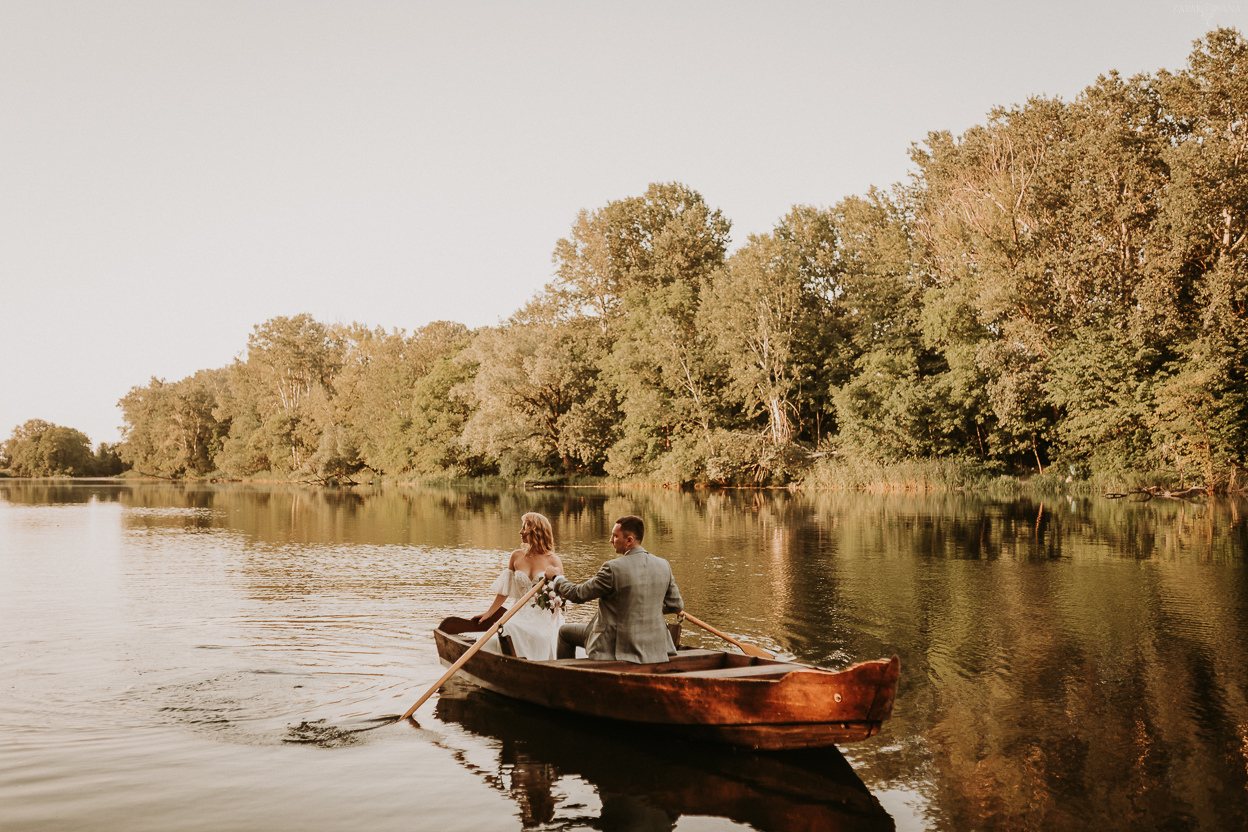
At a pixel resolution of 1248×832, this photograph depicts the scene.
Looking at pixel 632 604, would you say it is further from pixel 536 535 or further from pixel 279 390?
pixel 279 390

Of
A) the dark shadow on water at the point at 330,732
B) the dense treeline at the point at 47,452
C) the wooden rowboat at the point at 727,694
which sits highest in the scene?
the dense treeline at the point at 47,452

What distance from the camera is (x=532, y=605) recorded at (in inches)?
343

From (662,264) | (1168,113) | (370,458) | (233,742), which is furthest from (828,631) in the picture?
(370,458)

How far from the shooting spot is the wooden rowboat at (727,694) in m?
6.32

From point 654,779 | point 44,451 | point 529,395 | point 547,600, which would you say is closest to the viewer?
point 654,779

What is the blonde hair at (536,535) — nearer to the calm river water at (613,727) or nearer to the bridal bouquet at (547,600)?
the bridal bouquet at (547,600)

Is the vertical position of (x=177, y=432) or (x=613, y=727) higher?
(x=177, y=432)

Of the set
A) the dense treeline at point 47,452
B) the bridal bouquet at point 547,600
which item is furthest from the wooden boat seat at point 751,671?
the dense treeline at point 47,452

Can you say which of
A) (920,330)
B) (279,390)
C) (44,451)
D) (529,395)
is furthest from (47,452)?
(920,330)

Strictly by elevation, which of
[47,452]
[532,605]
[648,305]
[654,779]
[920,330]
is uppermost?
[648,305]

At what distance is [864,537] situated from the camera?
2270 centimetres

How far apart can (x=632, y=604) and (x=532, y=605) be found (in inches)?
58.3

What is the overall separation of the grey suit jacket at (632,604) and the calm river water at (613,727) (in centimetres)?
70

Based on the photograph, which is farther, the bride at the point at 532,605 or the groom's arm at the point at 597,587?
the bride at the point at 532,605
